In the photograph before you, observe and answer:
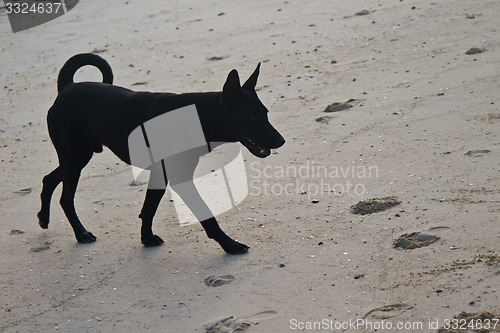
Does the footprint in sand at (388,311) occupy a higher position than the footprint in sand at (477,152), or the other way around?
the footprint in sand at (477,152)

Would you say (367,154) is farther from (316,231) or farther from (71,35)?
(71,35)

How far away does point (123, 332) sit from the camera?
4355 mm

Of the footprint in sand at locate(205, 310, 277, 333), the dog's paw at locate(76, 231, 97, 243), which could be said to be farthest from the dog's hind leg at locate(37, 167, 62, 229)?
the footprint in sand at locate(205, 310, 277, 333)

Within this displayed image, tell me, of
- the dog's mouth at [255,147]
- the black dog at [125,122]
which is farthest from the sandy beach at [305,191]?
the dog's mouth at [255,147]

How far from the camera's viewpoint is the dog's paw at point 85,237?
5520 millimetres

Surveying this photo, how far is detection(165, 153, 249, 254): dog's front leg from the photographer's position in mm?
5035

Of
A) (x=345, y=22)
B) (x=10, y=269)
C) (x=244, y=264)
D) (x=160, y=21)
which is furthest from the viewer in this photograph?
(x=160, y=21)

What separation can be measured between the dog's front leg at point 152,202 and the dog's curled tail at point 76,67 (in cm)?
96

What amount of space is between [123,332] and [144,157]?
129cm

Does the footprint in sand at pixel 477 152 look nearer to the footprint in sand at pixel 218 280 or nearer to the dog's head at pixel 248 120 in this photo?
the dog's head at pixel 248 120

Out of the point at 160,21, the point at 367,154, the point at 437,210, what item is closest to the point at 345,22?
the point at 160,21

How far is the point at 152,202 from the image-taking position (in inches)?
207

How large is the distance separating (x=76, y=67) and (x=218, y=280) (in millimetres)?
1960

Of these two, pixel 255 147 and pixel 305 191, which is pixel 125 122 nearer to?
pixel 255 147
